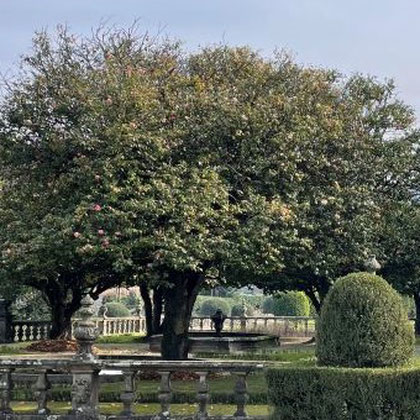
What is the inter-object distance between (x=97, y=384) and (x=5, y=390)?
1.42 meters

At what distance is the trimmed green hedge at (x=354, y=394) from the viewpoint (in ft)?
32.4

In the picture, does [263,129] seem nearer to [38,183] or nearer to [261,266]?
[261,266]

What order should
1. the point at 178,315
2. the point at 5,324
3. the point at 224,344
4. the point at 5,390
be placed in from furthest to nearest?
the point at 5,324 → the point at 224,344 → the point at 178,315 → the point at 5,390

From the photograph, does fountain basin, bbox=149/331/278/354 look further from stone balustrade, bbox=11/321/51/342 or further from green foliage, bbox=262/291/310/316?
green foliage, bbox=262/291/310/316

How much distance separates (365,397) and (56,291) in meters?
25.9

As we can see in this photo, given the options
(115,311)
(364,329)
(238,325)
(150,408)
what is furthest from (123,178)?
(115,311)

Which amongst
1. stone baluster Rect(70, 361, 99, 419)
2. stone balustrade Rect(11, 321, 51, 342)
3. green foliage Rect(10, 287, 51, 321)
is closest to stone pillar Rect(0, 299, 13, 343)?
stone balustrade Rect(11, 321, 51, 342)

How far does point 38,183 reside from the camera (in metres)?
18.5

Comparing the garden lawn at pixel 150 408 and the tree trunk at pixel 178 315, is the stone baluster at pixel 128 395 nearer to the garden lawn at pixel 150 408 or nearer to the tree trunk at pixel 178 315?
the garden lawn at pixel 150 408

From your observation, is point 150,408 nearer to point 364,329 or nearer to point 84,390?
point 84,390

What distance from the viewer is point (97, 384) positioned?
1220 cm

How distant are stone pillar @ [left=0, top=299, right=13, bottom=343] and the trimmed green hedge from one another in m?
30.6

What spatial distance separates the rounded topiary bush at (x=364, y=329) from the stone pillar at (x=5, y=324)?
100 feet

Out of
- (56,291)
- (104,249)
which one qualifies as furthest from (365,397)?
(56,291)
